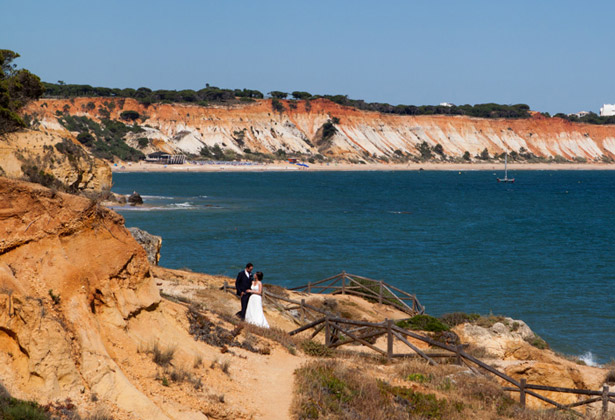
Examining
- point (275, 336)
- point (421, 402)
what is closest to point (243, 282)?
point (275, 336)

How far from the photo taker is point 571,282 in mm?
32844

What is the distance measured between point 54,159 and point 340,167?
373ft

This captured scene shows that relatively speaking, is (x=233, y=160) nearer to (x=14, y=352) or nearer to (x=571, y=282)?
(x=571, y=282)

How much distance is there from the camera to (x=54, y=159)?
3972 centimetres

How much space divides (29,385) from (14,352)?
0.44 m

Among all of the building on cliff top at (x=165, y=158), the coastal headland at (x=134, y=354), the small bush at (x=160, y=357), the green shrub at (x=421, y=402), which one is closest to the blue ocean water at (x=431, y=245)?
the coastal headland at (x=134, y=354)

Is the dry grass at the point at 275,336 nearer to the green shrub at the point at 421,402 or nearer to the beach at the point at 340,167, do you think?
the green shrub at the point at 421,402

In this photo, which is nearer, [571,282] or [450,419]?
[450,419]

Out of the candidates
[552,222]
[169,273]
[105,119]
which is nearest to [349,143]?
[105,119]

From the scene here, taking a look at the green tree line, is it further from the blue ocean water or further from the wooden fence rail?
the wooden fence rail

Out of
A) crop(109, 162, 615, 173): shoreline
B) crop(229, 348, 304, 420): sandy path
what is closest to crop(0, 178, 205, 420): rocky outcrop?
crop(229, 348, 304, 420): sandy path

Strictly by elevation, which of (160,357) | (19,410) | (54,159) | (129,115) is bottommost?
(160,357)

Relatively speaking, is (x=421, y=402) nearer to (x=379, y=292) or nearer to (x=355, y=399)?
(x=355, y=399)

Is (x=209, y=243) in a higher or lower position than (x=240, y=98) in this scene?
lower
